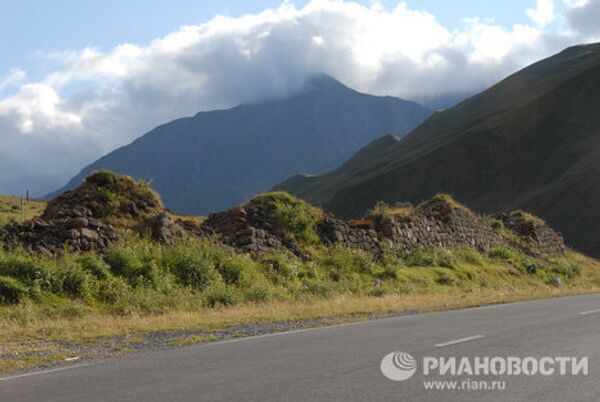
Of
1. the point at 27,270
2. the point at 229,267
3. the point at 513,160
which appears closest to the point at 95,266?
the point at 27,270

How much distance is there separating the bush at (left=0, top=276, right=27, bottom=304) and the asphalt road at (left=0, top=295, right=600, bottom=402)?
654 cm

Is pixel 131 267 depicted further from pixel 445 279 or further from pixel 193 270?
pixel 445 279

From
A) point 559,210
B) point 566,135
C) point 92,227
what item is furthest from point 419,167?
point 92,227

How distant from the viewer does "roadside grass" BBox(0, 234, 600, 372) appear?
1363 centimetres

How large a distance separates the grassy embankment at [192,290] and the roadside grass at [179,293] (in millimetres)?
29

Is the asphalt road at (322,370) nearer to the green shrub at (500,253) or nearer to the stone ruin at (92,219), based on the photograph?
the stone ruin at (92,219)

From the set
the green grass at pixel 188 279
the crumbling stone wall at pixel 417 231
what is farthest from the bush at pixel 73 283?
the crumbling stone wall at pixel 417 231

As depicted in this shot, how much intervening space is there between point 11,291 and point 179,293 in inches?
166

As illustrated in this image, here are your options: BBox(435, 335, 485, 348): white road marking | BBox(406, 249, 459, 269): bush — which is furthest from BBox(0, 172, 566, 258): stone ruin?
BBox(435, 335, 485, 348): white road marking

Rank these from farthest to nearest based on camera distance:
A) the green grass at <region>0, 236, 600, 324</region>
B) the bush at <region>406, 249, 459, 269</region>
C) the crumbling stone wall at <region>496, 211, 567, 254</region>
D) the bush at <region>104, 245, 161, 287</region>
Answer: the crumbling stone wall at <region>496, 211, 567, 254</region>, the bush at <region>406, 249, 459, 269</region>, the bush at <region>104, 245, 161, 287</region>, the green grass at <region>0, 236, 600, 324</region>

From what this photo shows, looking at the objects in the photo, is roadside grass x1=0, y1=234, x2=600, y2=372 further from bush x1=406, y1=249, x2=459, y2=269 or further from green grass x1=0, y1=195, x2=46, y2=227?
green grass x1=0, y1=195, x2=46, y2=227

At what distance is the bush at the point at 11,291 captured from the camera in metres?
16.3

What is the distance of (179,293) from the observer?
61.5 feet

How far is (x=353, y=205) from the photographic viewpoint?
148250 millimetres
